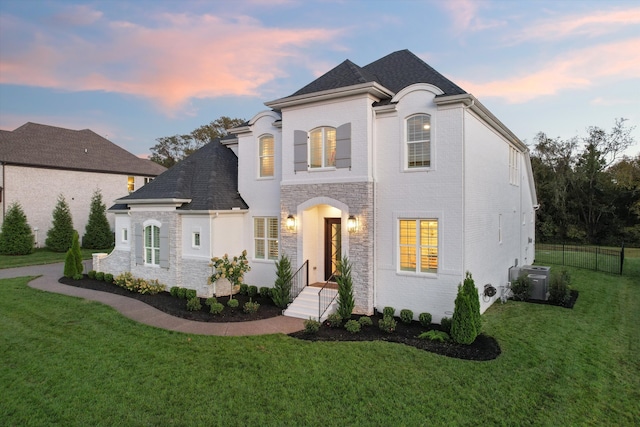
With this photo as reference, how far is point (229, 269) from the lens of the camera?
1255 centimetres

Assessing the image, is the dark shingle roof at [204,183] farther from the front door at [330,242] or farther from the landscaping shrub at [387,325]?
the landscaping shrub at [387,325]

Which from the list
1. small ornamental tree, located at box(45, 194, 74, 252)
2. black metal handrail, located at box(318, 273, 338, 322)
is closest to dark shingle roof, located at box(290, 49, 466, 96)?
black metal handrail, located at box(318, 273, 338, 322)

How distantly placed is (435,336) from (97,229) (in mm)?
27117

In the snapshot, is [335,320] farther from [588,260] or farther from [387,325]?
[588,260]

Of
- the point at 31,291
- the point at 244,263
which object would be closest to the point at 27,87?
the point at 31,291

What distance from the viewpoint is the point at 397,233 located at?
1080cm

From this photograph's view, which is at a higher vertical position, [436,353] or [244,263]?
[244,263]

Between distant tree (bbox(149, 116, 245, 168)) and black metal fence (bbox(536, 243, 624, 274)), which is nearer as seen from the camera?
black metal fence (bbox(536, 243, 624, 274))

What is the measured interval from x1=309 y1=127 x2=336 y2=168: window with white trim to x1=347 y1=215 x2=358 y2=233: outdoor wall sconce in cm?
192

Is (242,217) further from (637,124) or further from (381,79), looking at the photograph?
(637,124)

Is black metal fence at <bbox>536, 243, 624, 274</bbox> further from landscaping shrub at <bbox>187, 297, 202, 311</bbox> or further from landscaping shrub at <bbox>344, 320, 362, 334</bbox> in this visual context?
landscaping shrub at <bbox>187, 297, 202, 311</bbox>

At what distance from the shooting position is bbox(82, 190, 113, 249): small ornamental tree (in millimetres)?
26625

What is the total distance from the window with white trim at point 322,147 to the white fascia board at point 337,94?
1.03m

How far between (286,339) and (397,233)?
462 centimetres
